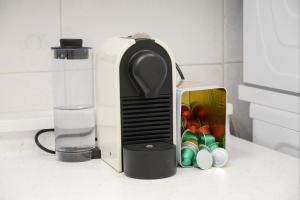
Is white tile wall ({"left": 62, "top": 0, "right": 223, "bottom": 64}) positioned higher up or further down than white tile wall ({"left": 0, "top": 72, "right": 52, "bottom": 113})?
higher up

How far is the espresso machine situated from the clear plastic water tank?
77 mm

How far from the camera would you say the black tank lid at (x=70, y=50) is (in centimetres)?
100

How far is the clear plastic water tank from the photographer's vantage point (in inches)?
40.3

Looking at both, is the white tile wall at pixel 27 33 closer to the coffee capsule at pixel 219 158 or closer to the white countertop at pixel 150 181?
the white countertop at pixel 150 181

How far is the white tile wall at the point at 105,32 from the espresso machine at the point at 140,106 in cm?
24

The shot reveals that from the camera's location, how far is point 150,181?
89 cm

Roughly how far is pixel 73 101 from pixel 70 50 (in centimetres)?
14

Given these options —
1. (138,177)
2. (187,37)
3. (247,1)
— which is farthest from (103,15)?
(138,177)

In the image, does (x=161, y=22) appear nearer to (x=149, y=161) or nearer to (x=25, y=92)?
(x=25, y=92)

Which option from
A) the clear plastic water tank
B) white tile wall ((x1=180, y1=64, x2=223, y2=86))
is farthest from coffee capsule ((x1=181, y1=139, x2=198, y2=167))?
white tile wall ((x1=180, y1=64, x2=223, y2=86))

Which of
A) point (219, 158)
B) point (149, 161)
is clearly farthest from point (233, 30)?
point (149, 161)

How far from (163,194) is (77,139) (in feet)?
0.94

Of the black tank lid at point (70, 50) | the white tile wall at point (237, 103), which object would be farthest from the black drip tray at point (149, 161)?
the white tile wall at point (237, 103)

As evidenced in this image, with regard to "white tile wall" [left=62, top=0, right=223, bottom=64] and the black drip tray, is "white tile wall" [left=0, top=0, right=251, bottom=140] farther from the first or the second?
the black drip tray
